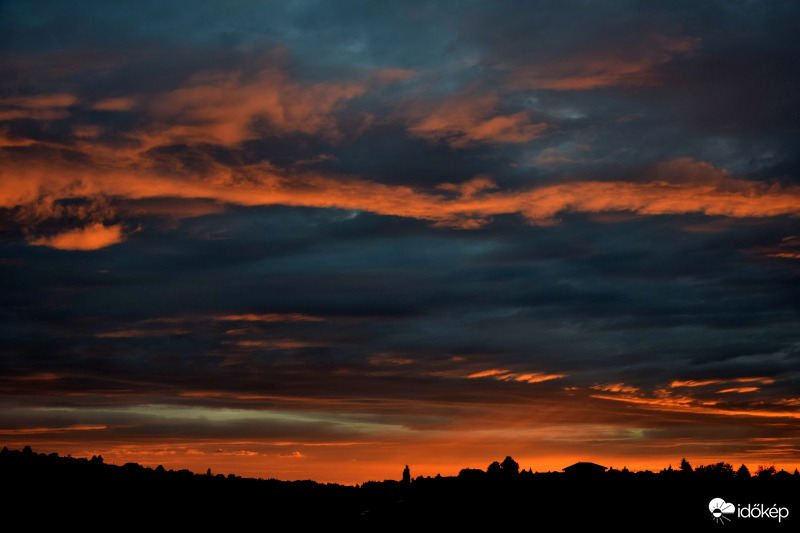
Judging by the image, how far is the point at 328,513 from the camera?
141250mm

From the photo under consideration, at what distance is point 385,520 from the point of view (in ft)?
436

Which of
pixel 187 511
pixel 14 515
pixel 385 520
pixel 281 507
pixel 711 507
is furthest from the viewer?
pixel 281 507

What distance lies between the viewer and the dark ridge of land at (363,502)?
11475 cm

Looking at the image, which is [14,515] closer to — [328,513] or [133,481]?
[133,481]

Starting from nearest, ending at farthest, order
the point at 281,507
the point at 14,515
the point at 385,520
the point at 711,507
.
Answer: the point at 14,515
the point at 711,507
the point at 385,520
the point at 281,507

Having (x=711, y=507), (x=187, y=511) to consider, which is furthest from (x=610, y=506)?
(x=187, y=511)

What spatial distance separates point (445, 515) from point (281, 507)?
98.4ft

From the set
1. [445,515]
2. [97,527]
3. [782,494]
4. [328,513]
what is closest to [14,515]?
[97,527]

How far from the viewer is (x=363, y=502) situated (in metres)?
164

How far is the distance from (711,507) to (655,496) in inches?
822

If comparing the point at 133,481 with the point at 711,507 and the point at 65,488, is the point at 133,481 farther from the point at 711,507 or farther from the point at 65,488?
the point at 711,507

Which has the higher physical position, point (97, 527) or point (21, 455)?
point (21, 455)

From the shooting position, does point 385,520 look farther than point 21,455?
No

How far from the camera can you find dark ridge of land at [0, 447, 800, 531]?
11475cm
